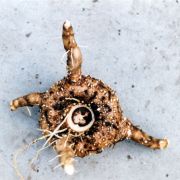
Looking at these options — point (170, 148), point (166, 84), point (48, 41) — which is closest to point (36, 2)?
point (48, 41)

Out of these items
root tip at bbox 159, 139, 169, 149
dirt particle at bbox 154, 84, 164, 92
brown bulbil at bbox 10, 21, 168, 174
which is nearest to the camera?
brown bulbil at bbox 10, 21, 168, 174

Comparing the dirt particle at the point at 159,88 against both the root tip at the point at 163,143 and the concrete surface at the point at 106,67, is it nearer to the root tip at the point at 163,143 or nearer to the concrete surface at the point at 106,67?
the concrete surface at the point at 106,67

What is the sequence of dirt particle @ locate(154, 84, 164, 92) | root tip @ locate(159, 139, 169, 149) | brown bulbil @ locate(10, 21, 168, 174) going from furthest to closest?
dirt particle @ locate(154, 84, 164, 92) → root tip @ locate(159, 139, 169, 149) → brown bulbil @ locate(10, 21, 168, 174)

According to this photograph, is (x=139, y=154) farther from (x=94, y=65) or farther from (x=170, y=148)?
(x=94, y=65)

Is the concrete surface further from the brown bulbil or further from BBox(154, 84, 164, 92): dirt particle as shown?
the brown bulbil

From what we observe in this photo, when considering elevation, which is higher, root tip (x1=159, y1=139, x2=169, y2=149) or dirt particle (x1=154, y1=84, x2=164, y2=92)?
dirt particle (x1=154, y1=84, x2=164, y2=92)

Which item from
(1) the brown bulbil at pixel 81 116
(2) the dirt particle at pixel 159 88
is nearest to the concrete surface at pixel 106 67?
(2) the dirt particle at pixel 159 88

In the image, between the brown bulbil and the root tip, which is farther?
the root tip

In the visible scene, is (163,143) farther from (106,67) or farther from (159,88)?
(106,67)

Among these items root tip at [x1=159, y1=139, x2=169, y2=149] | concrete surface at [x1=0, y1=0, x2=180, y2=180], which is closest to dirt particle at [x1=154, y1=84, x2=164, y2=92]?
concrete surface at [x1=0, y1=0, x2=180, y2=180]
